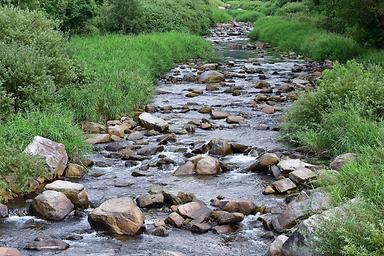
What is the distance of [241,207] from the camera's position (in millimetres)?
9141

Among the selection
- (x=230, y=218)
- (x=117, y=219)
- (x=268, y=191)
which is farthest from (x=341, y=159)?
(x=117, y=219)

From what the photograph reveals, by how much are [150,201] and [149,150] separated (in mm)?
3426

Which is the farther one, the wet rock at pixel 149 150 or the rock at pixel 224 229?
the wet rock at pixel 149 150

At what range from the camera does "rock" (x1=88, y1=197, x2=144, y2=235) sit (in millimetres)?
8367

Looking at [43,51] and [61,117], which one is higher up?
[43,51]

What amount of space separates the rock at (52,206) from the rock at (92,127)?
204 inches

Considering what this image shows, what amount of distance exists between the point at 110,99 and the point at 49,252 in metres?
8.74

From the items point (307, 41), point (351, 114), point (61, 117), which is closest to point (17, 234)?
point (61, 117)

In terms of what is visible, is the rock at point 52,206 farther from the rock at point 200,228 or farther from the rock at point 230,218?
the rock at point 230,218

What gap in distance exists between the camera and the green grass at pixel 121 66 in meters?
15.4

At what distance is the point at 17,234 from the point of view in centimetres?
834

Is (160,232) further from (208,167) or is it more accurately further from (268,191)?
(208,167)

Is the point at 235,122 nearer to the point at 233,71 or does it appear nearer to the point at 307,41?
the point at 233,71

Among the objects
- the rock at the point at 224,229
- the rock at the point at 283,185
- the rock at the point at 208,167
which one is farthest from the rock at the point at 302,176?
the rock at the point at 224,229
